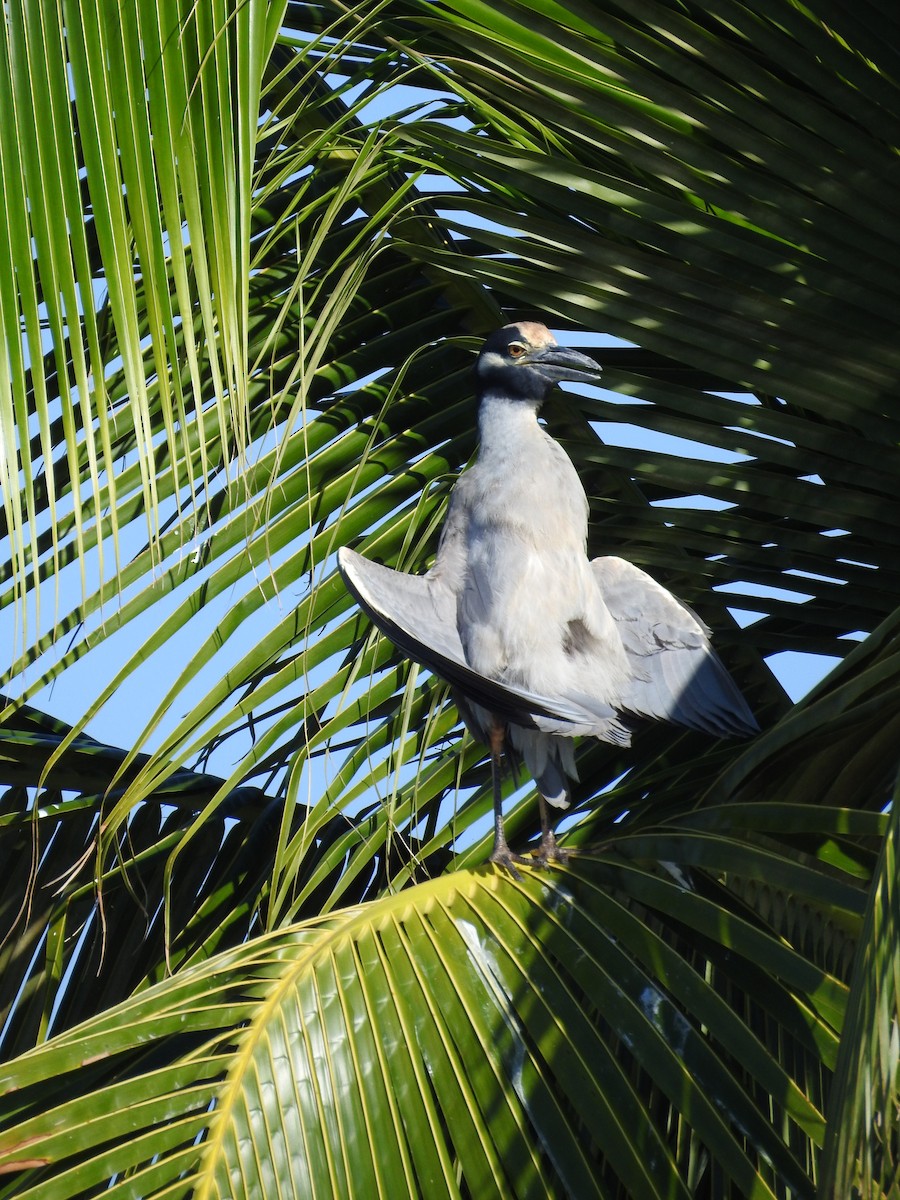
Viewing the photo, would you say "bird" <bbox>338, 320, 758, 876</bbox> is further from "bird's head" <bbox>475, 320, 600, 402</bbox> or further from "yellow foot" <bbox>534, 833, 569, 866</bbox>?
"yellow foot" <bbox>534, 833, 569, 866</bbox>

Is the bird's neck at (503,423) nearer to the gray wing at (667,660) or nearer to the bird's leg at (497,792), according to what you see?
the gray wing at (667,660)

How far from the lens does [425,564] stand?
2.49m

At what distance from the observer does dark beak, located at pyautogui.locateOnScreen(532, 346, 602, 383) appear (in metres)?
2.09

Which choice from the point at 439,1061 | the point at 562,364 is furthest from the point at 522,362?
the point at 439,1061

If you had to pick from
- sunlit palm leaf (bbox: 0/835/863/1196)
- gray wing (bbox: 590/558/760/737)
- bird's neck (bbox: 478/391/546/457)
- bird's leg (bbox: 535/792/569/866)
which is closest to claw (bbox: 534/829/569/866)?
bird's leg (bbox: 535/792/569/866)

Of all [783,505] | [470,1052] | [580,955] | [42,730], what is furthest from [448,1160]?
[42,730]

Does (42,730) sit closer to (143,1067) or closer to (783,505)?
(143,1067)

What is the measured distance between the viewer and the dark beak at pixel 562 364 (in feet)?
6.87

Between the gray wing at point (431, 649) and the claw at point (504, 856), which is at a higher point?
the gray wing at point (431, 649)

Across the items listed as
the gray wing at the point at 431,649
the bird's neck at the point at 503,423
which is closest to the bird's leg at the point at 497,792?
the gray wing at the point at 431,649

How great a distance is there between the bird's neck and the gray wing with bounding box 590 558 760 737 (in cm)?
25

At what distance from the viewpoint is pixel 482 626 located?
2248 millimetres

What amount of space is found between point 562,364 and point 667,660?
522 millimetres

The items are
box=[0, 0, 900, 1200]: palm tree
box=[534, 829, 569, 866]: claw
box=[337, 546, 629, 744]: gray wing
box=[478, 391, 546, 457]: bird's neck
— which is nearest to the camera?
Result: box=[0, 0, 900, 1200]: palm tree
